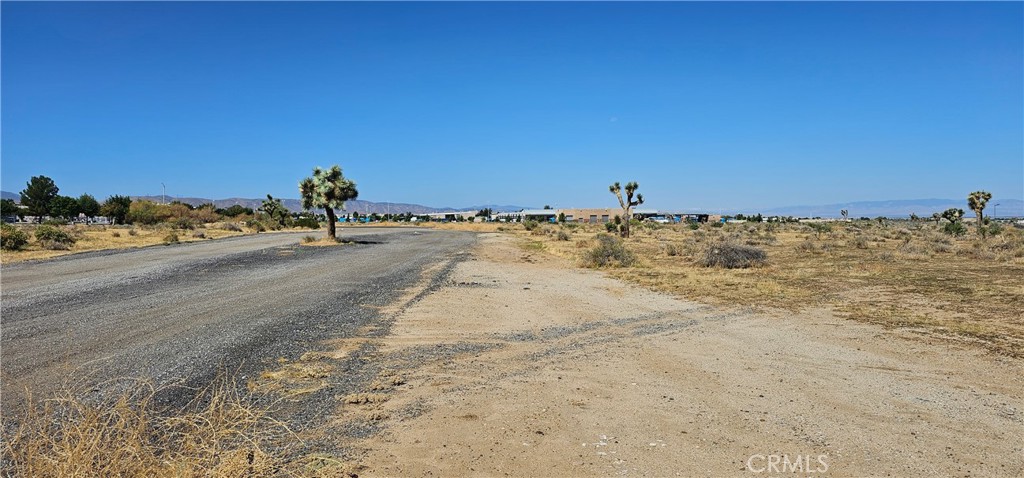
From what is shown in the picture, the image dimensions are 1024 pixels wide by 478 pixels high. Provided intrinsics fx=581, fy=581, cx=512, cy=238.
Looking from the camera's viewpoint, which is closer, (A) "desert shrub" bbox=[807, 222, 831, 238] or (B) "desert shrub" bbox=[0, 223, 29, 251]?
(B) "desert shrub" bbox=[0, 223, 29, 251]

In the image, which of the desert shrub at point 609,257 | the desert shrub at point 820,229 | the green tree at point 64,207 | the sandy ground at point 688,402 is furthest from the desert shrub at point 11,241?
the green tree at point 64,207

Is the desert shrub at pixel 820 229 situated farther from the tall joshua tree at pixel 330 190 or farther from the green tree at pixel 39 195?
the green tree at pixel 39 195

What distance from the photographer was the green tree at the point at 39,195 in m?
103

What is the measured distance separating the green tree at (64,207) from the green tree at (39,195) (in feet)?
27.0

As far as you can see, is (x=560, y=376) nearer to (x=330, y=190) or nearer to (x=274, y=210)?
(x=330, y=190)

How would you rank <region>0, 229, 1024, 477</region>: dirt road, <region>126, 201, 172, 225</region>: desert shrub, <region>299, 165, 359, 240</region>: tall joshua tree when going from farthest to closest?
<region>126, 201, 172, 225</region>: desert shrub < <region>299, 165, 359, 240</region>: tall joshua tree < <region>0, 229, 1024, 477</region>: dirt road

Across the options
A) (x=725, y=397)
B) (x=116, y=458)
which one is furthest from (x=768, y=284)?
(x=116, y=458)

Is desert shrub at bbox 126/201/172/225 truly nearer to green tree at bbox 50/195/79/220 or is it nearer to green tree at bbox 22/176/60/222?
green tree at bbox 50/195/79/220

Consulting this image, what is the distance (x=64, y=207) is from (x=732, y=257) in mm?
108462

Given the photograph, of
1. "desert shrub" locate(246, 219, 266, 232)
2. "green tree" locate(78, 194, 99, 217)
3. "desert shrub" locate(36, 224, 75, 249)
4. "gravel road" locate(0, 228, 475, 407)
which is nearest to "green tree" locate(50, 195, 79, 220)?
"green tree" locate(78, 194, 99, 217)

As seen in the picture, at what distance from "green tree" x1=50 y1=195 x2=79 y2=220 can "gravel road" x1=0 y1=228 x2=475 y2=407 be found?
91125mm

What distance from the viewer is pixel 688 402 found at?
20.0ft

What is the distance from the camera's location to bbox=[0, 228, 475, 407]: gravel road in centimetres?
709

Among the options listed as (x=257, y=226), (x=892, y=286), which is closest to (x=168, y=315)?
(x=892, y=286)
